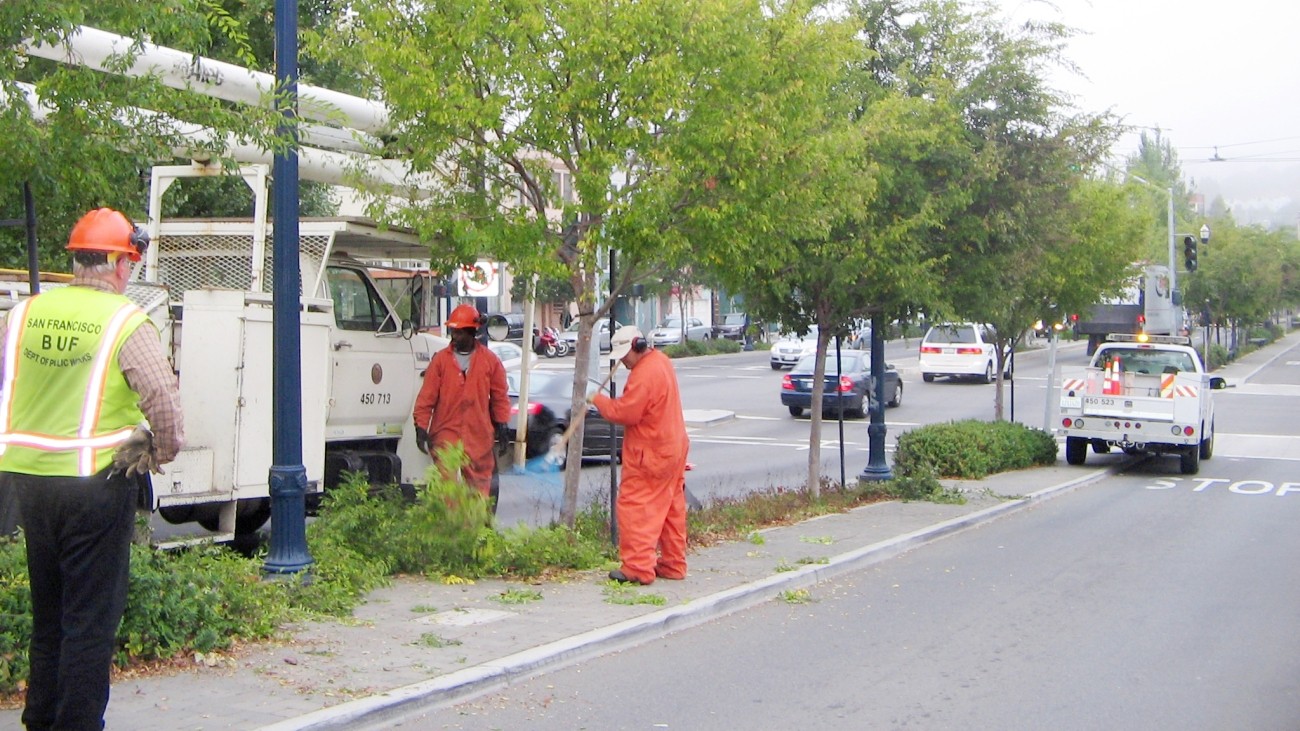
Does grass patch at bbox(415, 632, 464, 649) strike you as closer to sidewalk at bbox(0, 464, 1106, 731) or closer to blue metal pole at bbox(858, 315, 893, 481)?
sidewalk at bbox(0, 464, 1106, 731)

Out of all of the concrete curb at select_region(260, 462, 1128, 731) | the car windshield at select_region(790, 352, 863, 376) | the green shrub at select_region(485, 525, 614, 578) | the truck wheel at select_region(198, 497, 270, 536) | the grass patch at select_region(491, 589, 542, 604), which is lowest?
the concrete curb at select_region(260, 462, 1128, 731)

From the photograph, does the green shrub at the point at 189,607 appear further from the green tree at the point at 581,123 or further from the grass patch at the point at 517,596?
the green tree at the point at 581,123

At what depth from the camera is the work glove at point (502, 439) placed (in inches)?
430

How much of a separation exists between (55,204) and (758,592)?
16.9 ft

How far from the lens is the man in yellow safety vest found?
4.68 m

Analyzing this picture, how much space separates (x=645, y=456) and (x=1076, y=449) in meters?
14.4

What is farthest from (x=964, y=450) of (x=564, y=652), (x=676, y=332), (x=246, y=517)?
(x=676, y=332)

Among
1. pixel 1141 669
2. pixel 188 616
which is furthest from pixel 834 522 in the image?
pixel 188 616

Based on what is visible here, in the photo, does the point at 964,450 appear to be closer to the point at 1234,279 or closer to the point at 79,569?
the point at 79,569

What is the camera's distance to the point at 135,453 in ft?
15.6

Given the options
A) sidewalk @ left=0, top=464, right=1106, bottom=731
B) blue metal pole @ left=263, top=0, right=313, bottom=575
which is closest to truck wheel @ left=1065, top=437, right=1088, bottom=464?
sidewalk @ left=0, top=464, right=1106, bottom=731

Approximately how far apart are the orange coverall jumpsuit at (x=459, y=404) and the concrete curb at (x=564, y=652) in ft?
7.76

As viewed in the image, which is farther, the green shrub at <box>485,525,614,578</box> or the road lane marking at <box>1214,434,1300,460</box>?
the road lane marking at <box>1214,434,1300,460</box>

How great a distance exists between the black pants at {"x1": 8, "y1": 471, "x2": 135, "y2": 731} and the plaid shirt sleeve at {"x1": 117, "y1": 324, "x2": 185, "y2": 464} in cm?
24
